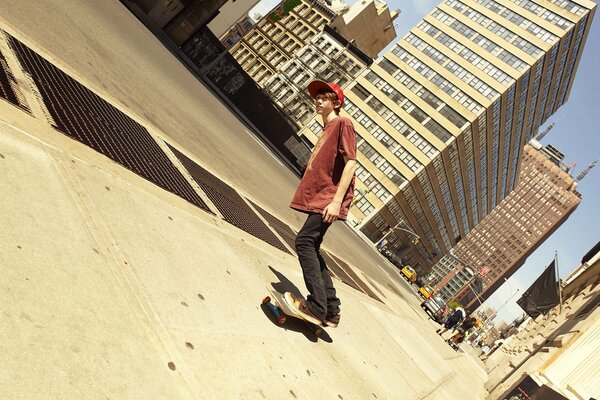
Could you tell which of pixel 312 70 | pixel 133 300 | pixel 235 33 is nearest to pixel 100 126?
pixel 133 300

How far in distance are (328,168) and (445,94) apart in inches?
2477

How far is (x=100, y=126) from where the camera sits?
11.8ft

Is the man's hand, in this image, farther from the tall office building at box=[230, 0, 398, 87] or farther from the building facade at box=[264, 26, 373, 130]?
the tall office building at box=[230, 0, 398, 87]

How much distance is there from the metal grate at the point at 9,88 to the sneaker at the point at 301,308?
2.37m

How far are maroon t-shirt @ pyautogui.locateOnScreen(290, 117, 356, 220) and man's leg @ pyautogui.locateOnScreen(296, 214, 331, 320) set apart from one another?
0.44 feet

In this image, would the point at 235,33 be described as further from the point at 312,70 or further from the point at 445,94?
the point at 445,94

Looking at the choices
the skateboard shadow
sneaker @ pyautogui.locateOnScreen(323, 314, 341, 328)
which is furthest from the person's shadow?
sneaker @ pyautogui.locateOnScreen(323, 314, 341, 328)

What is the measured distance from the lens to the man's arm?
3.05m

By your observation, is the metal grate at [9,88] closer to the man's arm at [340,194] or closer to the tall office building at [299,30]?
the man's arm at [340,194]

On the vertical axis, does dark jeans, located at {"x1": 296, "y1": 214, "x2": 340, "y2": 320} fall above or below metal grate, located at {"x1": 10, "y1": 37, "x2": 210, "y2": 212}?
above

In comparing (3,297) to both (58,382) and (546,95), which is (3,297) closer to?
(58,382)

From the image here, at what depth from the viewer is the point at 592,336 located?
5238 millimetres

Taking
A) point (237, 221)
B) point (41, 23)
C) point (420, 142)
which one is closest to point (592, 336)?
point (237, 221)

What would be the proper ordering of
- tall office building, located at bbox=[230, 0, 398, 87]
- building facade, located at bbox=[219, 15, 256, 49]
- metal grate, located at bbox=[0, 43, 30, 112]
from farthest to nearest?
building facade, located at bbox=[219, 15, 256, 49] < tall office building, located at bbox=[230, 0, 398, 87] < metal grate, located at bbox=[0, 43, 30, 112]
